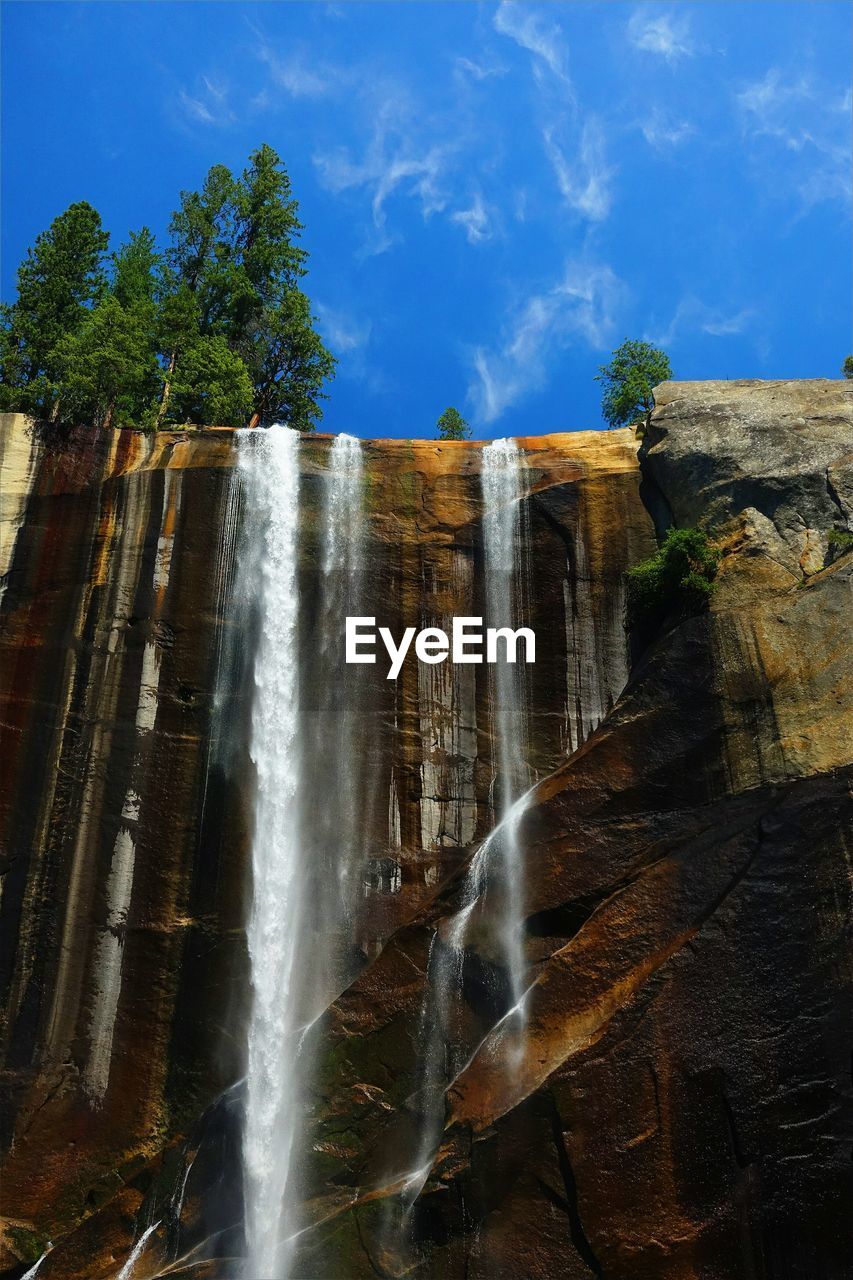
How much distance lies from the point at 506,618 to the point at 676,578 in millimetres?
4064

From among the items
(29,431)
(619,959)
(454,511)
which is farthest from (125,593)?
(619,959)

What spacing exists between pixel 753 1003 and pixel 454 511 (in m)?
12.5

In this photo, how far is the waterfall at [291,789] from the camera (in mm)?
18547

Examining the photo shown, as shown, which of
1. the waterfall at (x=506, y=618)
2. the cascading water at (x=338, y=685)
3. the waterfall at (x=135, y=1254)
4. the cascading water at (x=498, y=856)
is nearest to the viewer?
the cascading water at (x=498, y=856)

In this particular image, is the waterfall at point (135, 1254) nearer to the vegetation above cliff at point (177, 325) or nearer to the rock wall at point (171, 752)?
the rock wall at point (171, 752)

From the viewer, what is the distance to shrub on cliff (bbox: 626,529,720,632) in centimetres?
1978

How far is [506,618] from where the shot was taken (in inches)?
907

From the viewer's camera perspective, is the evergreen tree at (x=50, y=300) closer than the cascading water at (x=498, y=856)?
No

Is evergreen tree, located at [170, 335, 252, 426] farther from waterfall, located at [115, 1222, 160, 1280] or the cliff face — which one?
waterfall, located at [115, 1222, 160, 1280]

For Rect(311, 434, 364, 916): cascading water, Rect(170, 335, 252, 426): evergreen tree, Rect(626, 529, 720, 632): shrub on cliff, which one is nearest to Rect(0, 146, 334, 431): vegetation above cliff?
Rect(170, 335, 252, 426): evergreen tree

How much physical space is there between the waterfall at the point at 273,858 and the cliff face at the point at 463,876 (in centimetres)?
42

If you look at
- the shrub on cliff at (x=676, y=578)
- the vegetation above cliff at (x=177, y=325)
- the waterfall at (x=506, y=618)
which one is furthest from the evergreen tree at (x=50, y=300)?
the shrub on cliff at (x=676, y=578)

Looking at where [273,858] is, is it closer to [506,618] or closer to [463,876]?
[463,876]

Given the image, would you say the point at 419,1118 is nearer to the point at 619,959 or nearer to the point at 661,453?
the point at 619,959
